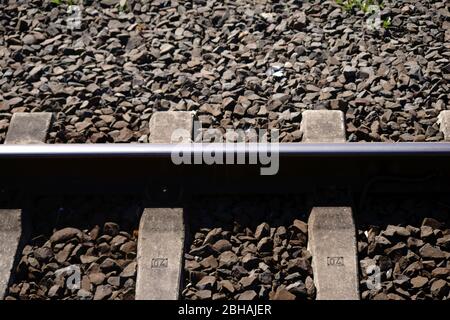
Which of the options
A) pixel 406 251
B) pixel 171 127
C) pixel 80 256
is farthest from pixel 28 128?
pixel 406 251

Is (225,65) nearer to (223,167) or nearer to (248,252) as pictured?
(223,167)

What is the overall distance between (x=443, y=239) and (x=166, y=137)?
1.94 m

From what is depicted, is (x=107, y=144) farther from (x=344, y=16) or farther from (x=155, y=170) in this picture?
(x=344, y=16)

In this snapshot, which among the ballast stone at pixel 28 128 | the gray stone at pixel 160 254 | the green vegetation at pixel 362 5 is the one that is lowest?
the gray stone at pixel 160 254

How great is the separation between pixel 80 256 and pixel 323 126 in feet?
6.13

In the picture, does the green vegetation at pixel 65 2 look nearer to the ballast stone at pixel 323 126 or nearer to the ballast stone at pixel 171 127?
the ballast stone at pixel 171 127

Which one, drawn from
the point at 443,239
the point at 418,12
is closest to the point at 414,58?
the point at 418,12

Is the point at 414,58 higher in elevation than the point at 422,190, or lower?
higher

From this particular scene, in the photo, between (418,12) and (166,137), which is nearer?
(166,137)

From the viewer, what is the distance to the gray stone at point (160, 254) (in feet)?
11.4

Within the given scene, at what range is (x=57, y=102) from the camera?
454 centimetres

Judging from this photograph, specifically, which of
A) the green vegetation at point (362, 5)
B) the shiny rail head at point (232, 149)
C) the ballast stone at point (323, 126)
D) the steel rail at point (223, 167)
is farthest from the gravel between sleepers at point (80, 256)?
the green vegetation at point (362, 5)

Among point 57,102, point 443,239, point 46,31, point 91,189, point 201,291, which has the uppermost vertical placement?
point 46,31

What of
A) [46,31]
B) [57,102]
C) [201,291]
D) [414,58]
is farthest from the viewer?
[46,31]
